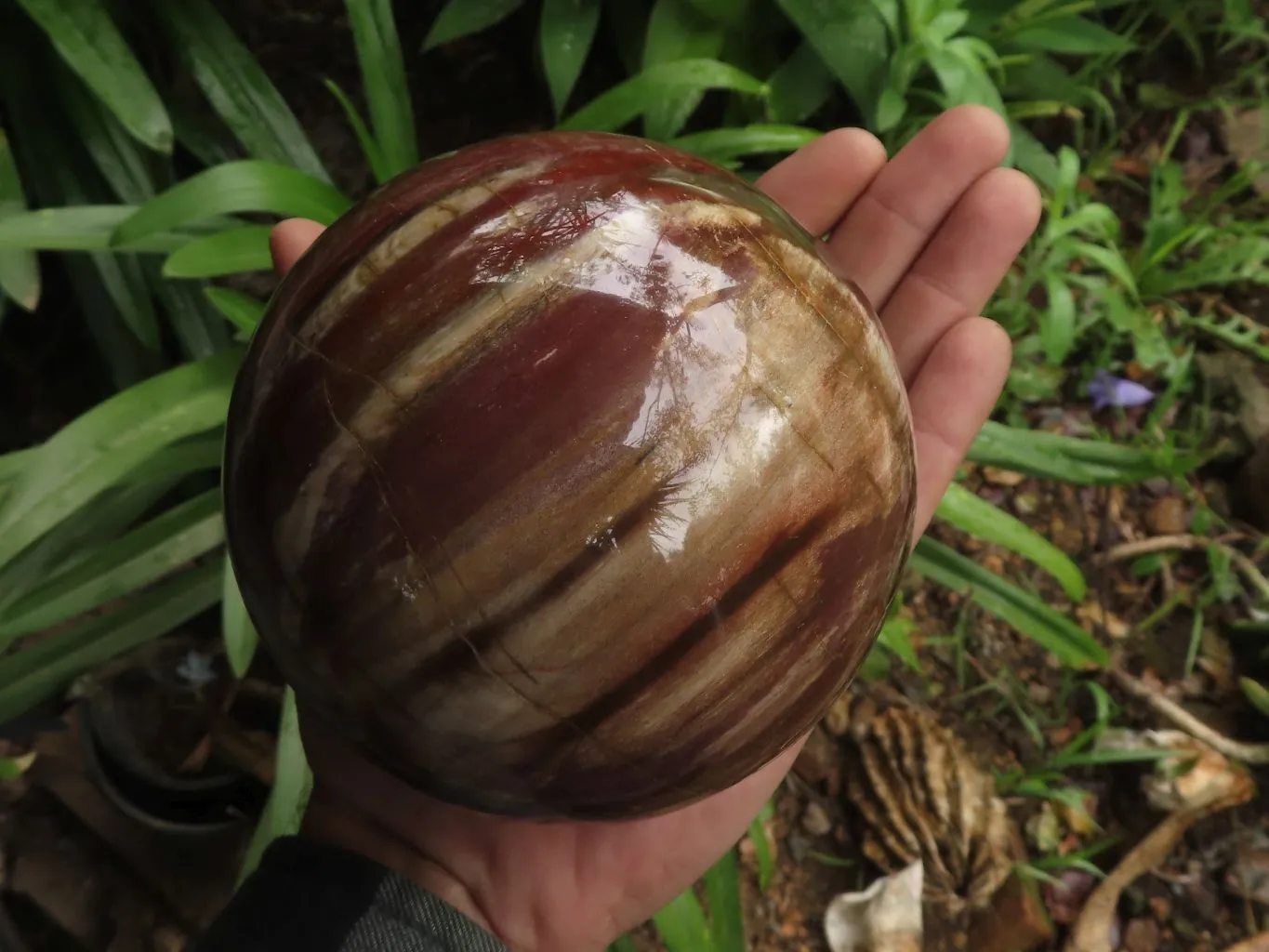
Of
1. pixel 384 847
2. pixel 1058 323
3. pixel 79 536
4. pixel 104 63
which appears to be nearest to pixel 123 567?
pixel 79 536

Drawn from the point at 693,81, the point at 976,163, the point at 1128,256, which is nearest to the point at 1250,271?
the point at 1128,256

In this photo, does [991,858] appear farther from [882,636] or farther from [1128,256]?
[1128,256]

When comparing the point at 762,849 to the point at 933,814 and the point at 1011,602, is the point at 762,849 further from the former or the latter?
the point at 1011,602

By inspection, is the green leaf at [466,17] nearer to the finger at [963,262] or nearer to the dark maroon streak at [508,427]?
the finger at [963,262]

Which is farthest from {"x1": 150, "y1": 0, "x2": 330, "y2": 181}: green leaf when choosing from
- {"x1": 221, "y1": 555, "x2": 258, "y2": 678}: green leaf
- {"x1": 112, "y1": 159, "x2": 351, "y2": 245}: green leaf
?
{"x1": 221, "y1": 555, "x2": 258, "y2": 678}: green leaf

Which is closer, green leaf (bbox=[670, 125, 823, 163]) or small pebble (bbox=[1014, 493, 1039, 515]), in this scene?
green leaf (bbox=[670, 125, 823, 163])

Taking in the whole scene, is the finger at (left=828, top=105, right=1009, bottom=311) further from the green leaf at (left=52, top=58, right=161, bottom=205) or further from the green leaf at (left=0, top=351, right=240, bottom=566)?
the green leaf at (left=52, top=58, right=161, bottom=205)
